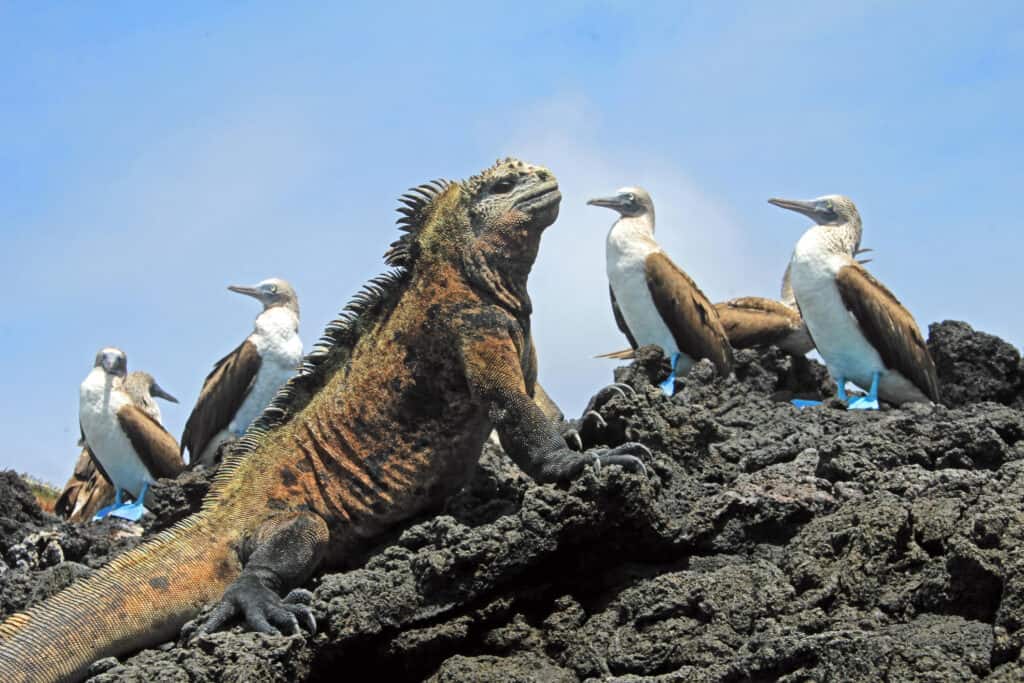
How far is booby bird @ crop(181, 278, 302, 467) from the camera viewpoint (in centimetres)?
1633

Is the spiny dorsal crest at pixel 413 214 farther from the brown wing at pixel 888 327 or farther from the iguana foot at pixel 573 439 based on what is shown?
the brown wing at pixel 888 327

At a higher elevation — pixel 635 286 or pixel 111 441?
pixel 635 286

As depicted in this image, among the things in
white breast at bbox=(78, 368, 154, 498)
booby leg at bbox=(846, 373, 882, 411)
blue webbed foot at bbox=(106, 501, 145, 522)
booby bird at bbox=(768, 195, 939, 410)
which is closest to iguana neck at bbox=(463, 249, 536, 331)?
booby leg at bbox=(846, 373, 882, 411)

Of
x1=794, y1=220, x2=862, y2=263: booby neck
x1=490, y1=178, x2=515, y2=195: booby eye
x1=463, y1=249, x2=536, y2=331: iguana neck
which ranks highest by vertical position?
x1=794, y1=220, x2=862, y2=263: booby neck

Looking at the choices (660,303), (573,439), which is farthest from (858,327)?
(573,439)

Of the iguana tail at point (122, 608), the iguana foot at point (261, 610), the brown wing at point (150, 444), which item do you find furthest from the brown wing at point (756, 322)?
the iguana foot at point (261, 610)

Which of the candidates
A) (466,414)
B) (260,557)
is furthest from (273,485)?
(466,414)

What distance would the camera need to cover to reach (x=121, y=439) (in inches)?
679

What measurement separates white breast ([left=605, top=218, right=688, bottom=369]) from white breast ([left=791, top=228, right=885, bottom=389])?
1.61 metres

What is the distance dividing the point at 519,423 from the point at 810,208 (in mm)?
9256

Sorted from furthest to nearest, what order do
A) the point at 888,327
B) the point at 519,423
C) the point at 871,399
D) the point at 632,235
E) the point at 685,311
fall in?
the point at 632,235, the point at 685,311, the point at 871,399, the point at 888,327, the point at 519,423

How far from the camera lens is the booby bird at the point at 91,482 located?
17766 millimetres

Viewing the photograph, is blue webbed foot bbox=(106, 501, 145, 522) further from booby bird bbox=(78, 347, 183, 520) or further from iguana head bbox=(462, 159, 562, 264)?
iguana head bbox=(462, 159, 562, 264)

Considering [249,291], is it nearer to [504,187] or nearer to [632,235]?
[632,235]
